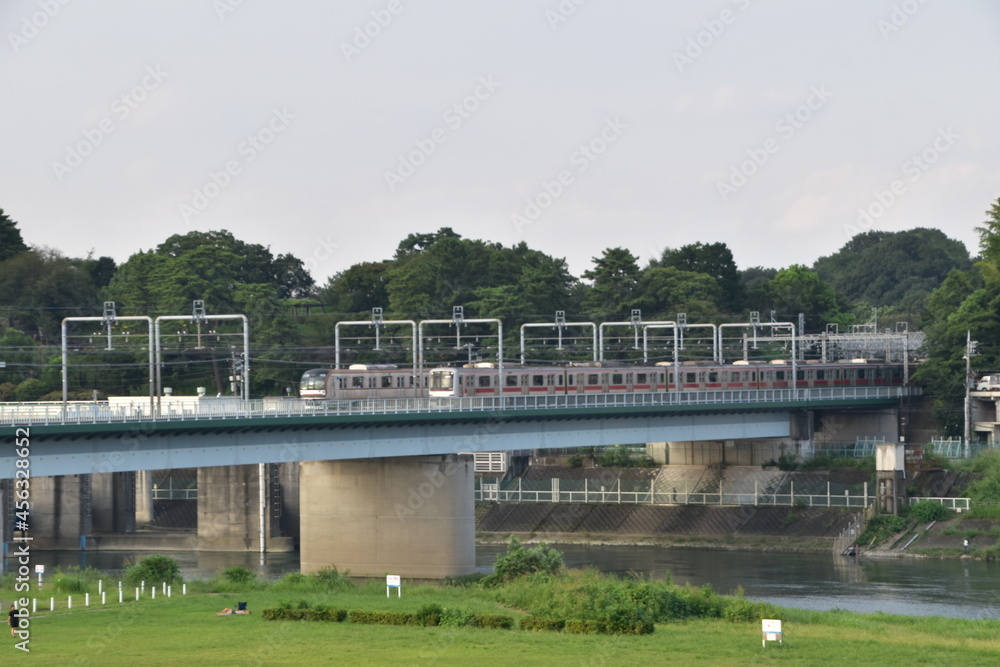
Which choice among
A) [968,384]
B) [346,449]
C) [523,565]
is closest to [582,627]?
[523,565]

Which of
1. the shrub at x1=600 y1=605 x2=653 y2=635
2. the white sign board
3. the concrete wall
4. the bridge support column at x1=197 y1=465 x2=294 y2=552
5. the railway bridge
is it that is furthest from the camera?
the concrete wall

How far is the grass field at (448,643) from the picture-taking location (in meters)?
43.2

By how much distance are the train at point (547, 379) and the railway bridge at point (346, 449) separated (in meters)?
1.79

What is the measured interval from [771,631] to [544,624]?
785 cm

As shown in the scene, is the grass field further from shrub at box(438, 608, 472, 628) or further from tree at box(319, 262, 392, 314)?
tree at box(319, 262, 392, 314)

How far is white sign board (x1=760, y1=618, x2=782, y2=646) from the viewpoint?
1759 inches

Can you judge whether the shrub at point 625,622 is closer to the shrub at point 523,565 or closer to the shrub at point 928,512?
the shrub at point 523,565

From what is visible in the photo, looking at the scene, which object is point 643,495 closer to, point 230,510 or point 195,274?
point 230,510

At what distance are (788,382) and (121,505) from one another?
45853mm

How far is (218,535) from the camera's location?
95.6 meters

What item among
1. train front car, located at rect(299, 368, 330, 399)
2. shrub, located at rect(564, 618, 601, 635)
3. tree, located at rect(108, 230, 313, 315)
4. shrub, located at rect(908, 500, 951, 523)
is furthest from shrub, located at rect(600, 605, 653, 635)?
tree, located at rect(108, 230, 313, 315)

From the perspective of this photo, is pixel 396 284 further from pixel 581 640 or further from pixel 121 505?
pixel 581 640

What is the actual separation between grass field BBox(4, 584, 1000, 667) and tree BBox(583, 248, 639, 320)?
3273 inches

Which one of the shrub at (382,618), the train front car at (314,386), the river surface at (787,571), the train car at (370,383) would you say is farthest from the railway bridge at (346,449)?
the shrub at (382,618)
